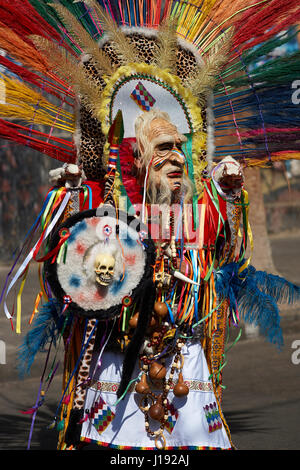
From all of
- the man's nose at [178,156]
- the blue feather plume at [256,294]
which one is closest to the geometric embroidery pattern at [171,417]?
the blue feather plume at [256,294]

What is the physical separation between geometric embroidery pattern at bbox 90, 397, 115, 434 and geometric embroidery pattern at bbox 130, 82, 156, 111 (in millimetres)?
1528

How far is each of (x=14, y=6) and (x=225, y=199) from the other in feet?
4.87

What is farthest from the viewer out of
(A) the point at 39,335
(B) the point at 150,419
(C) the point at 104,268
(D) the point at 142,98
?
(A) the point at 39,335

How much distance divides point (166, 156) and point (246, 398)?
3.37 m

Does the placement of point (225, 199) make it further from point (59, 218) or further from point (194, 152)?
point (59, 218)

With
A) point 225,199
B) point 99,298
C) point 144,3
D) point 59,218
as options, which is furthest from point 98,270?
point 144,3

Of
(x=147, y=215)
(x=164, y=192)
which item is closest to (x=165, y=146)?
(x=164, y=192)

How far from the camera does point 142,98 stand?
373cm

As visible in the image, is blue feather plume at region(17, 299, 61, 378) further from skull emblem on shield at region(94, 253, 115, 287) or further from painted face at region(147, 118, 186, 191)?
painted face at region(147, 118, 186, 191)

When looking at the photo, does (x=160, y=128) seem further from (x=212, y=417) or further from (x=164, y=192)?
(x=212, y=417)

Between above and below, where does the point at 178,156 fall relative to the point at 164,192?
above

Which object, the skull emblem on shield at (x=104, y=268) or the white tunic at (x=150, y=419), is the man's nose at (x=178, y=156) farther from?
the white tunic at (x=150, y=419)

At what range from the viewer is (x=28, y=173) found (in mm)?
15445

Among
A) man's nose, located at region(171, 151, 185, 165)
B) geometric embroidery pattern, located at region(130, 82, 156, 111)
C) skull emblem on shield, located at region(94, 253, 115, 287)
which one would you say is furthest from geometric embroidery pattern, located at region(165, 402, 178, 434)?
geometric embroidery pattern, located at region(130, 82, 156, 111)
